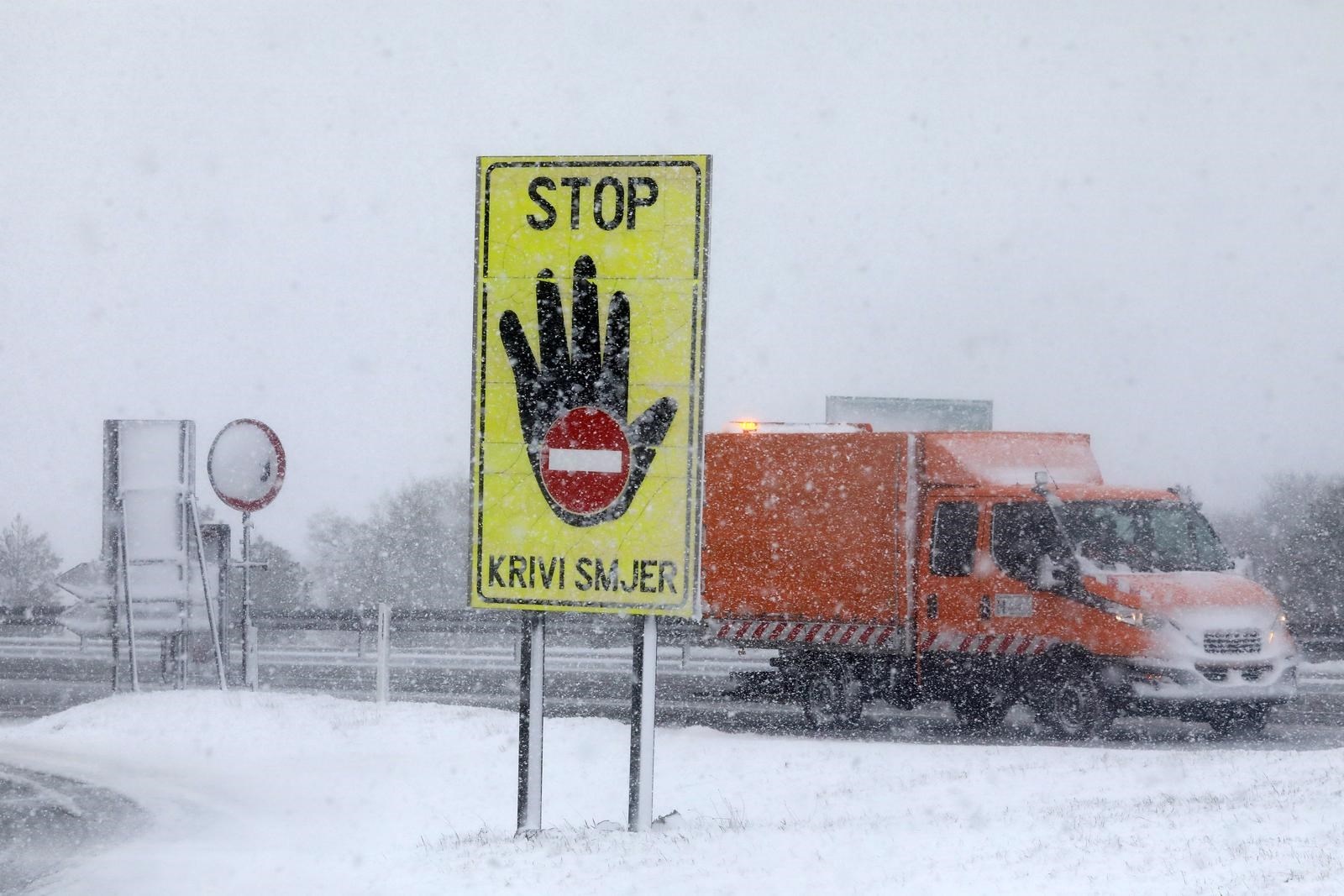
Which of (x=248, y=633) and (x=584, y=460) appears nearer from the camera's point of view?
(x=584, y=460)

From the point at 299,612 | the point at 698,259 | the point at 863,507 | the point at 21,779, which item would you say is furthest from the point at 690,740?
the point at 299,612

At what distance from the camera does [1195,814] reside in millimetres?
8078

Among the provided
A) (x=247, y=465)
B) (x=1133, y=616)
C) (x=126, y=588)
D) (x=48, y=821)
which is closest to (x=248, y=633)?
(x=126, y=588)

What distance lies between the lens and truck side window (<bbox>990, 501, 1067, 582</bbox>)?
49.3 ft

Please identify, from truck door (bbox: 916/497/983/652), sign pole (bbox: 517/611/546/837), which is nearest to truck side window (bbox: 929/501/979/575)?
truck door (bbox: 916/497/983/652)

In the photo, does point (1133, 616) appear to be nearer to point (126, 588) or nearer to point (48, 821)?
point (48, 821)

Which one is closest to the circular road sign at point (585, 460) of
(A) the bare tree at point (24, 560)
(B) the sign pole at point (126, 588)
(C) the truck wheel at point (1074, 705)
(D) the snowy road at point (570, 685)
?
(C) the truck wheel at point (1074, 705)

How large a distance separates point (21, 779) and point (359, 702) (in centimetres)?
477

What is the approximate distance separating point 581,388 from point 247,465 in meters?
8.36

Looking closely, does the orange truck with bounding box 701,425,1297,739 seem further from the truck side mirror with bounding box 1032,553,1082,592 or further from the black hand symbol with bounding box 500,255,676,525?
the black hand symbol with bounding box 500,255,676,525

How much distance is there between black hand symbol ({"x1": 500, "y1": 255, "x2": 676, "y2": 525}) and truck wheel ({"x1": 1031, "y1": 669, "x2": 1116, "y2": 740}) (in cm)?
754

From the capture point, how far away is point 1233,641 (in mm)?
14242

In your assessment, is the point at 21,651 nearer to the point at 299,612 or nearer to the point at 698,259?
the point at 299,612

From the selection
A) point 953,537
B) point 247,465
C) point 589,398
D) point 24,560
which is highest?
point 589,398
